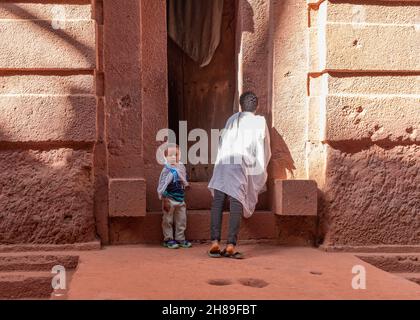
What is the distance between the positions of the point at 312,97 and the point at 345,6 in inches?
40.9

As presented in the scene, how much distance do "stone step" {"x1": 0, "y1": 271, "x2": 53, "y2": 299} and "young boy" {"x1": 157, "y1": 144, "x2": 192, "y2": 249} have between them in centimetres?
131

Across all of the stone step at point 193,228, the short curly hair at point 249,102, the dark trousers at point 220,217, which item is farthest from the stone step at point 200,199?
the short curly hair at point 249,102

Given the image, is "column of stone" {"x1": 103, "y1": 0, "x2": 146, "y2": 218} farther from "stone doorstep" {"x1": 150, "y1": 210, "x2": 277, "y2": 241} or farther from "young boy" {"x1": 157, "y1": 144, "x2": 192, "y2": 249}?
"stone doorstep" {"x1": 150, "y1": 210, "x2": 277, "y2": 241}

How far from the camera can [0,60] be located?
545 centimetres

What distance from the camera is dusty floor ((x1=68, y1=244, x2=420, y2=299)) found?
12.5 feet

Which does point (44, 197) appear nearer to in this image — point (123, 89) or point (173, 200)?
point (173, 200)

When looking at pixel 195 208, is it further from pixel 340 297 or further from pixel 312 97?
pixel 340 297

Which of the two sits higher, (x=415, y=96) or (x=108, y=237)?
(x=415, y=96)

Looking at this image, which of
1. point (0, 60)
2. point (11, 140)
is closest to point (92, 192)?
point (11, 140)

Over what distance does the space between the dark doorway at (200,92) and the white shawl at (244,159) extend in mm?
1376

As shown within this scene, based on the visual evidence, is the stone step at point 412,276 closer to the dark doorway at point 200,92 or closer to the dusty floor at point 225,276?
the dusty floor at point 225,276

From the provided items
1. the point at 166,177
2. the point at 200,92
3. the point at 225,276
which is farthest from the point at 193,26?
the point at 225,276

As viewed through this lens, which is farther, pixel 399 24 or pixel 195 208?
pixel 195 208

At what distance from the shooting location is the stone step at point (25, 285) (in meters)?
5.11
